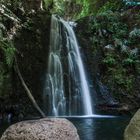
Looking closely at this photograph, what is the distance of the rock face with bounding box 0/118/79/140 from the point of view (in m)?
5.07

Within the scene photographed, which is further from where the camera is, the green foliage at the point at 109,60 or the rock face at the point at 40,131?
the green foliage at the point at 109,60

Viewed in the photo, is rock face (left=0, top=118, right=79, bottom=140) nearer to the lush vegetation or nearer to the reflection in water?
the reflection in water

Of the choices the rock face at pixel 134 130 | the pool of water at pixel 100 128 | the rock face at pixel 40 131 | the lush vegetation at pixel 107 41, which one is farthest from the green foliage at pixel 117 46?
the rock face at pixel 134 130

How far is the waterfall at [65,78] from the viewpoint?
1362 centimetres

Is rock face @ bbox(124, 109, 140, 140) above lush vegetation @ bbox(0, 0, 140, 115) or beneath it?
beneath

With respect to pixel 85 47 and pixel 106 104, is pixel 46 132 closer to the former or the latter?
pixel 106 104

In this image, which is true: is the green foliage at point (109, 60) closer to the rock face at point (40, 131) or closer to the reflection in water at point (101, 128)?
the reflection in water at point (101, 128)

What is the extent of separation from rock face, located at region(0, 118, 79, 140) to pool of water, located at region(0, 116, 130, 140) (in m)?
3.35

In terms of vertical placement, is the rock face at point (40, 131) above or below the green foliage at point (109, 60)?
below

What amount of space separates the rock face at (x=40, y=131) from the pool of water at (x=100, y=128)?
11.0ft

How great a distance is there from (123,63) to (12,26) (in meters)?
4.49

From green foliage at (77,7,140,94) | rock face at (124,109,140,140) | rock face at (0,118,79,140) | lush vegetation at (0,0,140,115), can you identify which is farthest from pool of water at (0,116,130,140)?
rock face at (124,109,140,140)

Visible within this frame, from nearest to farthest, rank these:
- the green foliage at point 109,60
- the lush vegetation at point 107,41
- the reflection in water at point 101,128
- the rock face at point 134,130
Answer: the rock face at point 134,130, the reflection in water at point 101,128, the lush vegetation at point 107,41, the green foliage at point 109,60

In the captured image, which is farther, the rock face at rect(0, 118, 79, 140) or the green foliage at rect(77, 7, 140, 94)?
the green foliage at rect(77, 7, 140, 94)
